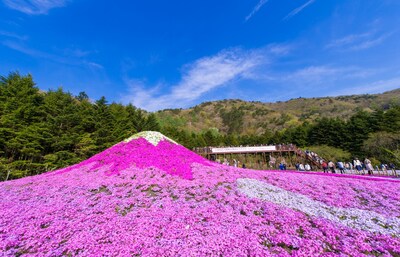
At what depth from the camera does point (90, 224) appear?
6.28 metres

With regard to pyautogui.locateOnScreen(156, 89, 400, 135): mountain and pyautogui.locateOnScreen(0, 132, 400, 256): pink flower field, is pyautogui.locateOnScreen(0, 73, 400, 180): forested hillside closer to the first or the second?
pyautogui.locateOnScreen(0, 132, 400, 256): pink flower field

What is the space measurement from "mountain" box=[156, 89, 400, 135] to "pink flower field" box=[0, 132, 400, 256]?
267 feet

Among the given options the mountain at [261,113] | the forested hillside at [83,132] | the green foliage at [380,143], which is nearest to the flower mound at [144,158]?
the forested hillside at [83,132]

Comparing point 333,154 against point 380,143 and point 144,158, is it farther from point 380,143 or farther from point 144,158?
point 144,158

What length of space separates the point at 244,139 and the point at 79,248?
65.3 metres

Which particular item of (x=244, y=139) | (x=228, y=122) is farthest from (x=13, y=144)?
(x=228, y=122)

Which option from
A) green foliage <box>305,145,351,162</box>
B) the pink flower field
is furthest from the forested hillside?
the pink flower field

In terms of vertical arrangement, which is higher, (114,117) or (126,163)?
(114,117)

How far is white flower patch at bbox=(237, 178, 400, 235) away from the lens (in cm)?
677

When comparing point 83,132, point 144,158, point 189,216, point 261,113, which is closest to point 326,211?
point 189,216

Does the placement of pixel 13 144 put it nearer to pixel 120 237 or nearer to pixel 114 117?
pixel 114 117

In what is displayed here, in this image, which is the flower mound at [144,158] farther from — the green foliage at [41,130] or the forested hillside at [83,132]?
the green foliage at [41,130]

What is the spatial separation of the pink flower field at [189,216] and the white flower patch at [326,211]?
0.14ft

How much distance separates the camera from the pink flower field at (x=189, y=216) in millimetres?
5211
